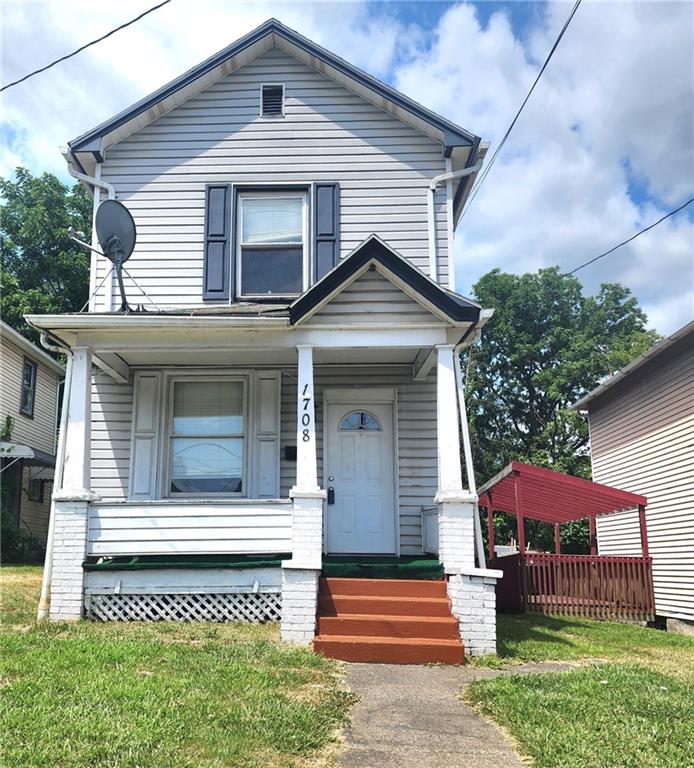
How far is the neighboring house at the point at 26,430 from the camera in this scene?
17.2 metres

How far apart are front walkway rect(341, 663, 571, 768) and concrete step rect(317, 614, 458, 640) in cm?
56

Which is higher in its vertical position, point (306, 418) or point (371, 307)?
point (371, 307)

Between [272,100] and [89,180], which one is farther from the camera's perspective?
[272,100]

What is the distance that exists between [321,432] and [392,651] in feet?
11.6

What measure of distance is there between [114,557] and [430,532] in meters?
3.83

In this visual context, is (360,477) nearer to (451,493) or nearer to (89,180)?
(451,493)

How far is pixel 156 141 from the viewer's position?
983 cm

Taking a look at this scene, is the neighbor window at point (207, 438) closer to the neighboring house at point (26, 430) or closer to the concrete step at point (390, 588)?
the concrete step at point (390, 588)

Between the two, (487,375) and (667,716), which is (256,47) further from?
(487,375)

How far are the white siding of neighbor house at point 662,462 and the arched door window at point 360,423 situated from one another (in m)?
6.03

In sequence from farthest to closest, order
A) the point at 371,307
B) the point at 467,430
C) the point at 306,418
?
the point at 467,430 < the point at 371,307 < the point at 306,418

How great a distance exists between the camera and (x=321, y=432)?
917 cm

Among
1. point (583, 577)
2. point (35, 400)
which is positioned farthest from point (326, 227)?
point (35, 400)

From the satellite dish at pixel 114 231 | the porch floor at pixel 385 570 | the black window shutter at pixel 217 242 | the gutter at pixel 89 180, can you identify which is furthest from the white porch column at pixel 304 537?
the gutter at pixel 89 180
